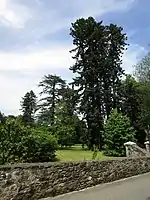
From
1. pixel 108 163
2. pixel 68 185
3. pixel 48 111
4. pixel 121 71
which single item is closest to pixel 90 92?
pixel 121 71

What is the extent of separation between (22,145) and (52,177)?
31.7ft

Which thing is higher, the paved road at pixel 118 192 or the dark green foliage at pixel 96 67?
the dark green foliage at pixel 96 67

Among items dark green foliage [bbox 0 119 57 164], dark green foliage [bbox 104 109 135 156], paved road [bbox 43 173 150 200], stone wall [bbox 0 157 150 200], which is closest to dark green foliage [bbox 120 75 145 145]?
→ dark green foliage [bbox 104 109 135 156]

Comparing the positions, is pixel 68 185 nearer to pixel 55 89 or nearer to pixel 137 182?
pixel 137 182

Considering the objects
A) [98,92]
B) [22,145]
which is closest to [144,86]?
[98,92]

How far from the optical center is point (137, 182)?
42.8ft

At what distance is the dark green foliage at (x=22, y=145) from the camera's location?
19.0 m

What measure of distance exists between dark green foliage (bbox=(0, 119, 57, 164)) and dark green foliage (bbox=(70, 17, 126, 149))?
17.5 meters

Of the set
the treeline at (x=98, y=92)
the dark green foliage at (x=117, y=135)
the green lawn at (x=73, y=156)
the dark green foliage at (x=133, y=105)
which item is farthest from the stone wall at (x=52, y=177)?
the dark green foliage at (x=133, y=105)

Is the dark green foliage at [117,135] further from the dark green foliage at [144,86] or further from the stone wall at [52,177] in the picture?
the stone wall at [52,177]

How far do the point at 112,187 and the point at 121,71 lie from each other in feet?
106

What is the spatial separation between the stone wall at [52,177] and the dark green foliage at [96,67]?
2542 centimetres

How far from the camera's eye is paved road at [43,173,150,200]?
992cm

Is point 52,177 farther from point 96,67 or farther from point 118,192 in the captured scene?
point 96,67
